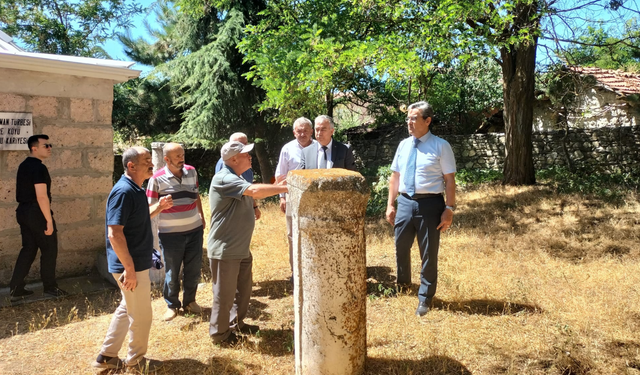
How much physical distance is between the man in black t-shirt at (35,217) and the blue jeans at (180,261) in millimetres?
1592

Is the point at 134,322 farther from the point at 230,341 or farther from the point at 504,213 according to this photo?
the point at 504,213

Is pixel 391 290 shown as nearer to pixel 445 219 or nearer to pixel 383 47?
pixel 445 219

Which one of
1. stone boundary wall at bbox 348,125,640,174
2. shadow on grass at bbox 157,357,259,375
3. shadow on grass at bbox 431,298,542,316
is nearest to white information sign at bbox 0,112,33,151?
shadow on grass at bbox 157,357,259,375

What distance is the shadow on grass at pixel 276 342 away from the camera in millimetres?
3826

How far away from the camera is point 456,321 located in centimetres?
414

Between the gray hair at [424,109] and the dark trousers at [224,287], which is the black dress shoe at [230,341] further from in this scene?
the gray hair at [424,109]

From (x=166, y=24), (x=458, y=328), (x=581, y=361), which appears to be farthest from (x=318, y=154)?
(x=166, y=24)

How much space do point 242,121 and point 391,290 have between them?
10955 mm

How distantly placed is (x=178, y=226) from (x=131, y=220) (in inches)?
52.7

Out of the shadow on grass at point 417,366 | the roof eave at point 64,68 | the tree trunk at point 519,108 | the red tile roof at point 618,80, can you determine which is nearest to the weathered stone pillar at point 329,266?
the shadow on grass at point 417,366

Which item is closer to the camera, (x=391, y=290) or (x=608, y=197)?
(x=391, y=290)

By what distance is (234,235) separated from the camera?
12.3 feet

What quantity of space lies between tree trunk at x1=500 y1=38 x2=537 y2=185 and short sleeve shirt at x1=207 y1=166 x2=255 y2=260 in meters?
8.68

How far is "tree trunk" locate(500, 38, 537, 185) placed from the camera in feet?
34.0
